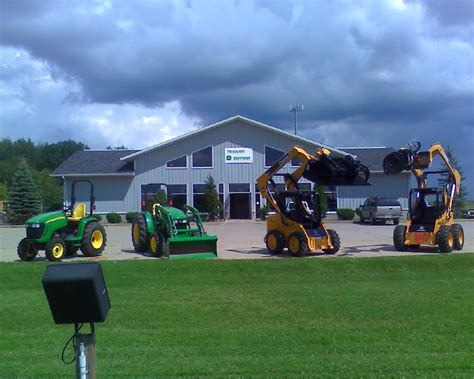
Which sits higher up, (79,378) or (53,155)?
(53,155)

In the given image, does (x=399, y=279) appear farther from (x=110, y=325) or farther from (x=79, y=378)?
(x=79, y=378)

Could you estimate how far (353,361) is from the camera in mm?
6684

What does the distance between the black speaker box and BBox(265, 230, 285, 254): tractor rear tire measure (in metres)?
15.9

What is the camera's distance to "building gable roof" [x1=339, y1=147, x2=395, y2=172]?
5010 cm

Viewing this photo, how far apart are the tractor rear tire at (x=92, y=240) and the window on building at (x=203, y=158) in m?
28.2

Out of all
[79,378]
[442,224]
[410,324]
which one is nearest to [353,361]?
[410,324]

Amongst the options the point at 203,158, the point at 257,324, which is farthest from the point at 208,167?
the point at 257,324

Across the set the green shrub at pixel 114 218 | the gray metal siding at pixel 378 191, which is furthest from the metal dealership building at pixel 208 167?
the gray metal siding at pixel 378 191

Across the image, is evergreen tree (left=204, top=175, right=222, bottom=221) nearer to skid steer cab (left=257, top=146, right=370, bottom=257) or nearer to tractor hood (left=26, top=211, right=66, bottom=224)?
skid steer cab (left=257, top=146, right=370, bottom=257)

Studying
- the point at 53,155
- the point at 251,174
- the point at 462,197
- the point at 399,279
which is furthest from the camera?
the point at 53,155

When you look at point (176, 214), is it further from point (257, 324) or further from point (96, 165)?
point (96, 165)

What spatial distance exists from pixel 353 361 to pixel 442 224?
15.3 m

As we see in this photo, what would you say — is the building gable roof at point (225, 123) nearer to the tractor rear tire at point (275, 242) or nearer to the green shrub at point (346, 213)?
the green shrub at point (346, 213)

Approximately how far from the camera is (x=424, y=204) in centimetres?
2184
